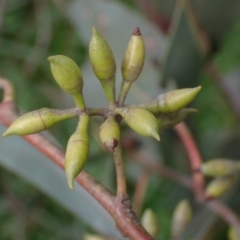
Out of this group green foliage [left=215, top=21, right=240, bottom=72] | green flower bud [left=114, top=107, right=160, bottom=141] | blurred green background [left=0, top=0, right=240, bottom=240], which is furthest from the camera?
green foliage [left=215, top=21, right=240, bottom=72]

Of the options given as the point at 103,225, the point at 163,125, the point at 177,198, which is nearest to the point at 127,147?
the point at 177,198

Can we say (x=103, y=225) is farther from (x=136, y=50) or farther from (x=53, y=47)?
(x=53, y=47)

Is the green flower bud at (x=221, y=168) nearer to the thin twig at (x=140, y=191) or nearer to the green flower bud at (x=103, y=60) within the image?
the green flower bud at (x=103, y=60)

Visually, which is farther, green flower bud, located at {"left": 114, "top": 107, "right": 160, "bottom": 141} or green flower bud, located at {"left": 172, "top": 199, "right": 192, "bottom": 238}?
green flower bud, located at {"left": 172, "top": 199, "right": 192, "bottom": 238}

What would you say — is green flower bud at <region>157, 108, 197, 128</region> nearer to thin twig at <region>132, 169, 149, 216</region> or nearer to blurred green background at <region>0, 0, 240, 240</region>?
blurred green background at <region>0, 0, 240, 240</region>

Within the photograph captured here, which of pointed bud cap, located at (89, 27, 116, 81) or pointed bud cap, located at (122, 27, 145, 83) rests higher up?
pointed bud cap, located at (89, 27, 116, 81)

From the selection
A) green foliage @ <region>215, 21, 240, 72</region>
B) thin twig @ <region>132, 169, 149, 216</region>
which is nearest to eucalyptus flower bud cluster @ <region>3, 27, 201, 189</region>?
thin twig @ <region>132, 169, 149, 216</region>

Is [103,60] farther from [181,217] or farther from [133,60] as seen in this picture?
[181,217]

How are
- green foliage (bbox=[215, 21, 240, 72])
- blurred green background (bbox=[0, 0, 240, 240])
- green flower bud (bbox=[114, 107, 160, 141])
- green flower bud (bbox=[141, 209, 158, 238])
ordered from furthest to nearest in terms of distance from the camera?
green foliage (bbox=[215, 21, 240, 72])
blurred green background (bbox=[0, 0, 240, 240])
green flower bud (bbox=[141, 209, 158, 238])
green flower bud (bbox=[114, 107, 160, 141])
